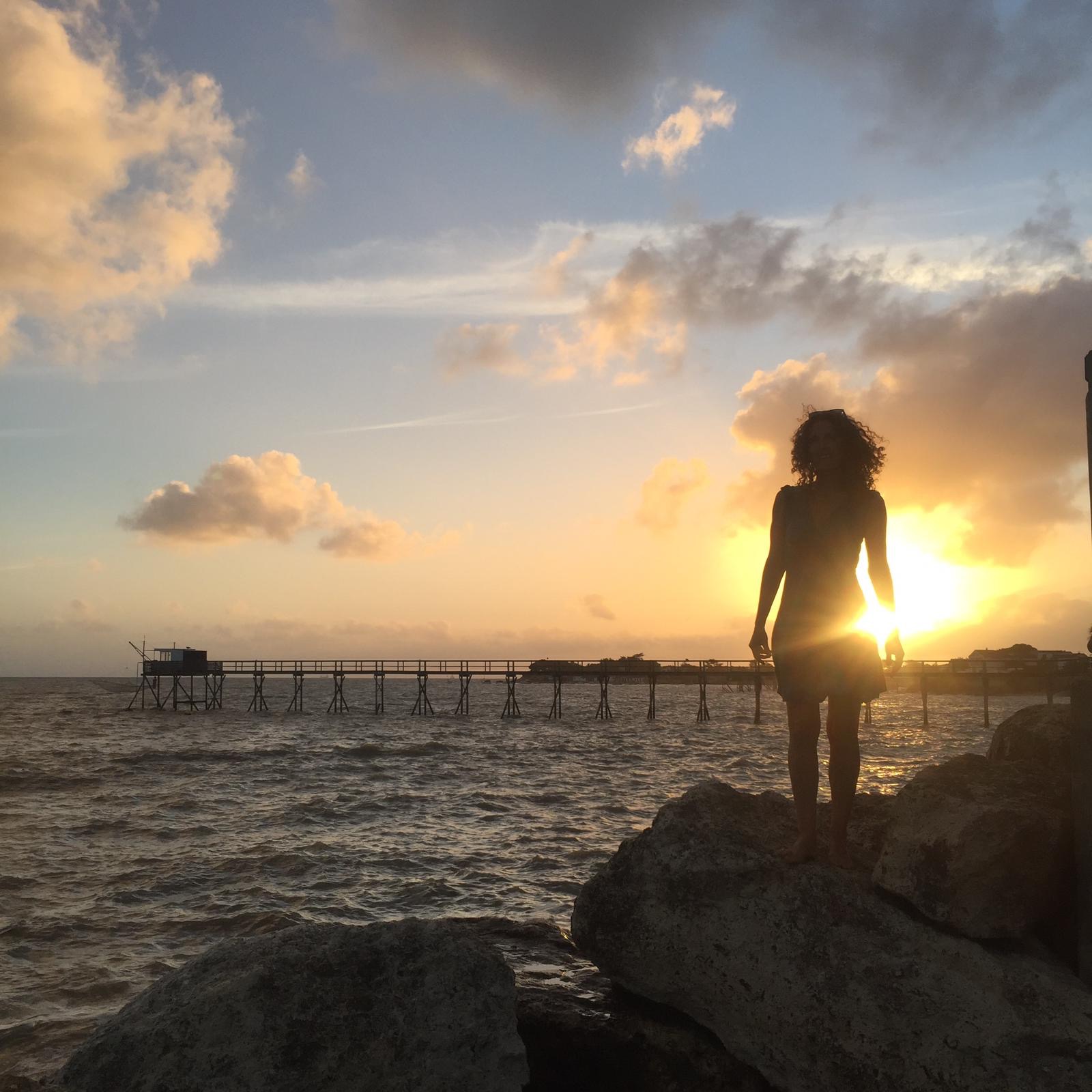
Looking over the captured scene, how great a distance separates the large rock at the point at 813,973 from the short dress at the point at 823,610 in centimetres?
94

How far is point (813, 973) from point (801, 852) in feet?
1.94

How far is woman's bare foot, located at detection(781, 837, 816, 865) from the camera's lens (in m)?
4.46

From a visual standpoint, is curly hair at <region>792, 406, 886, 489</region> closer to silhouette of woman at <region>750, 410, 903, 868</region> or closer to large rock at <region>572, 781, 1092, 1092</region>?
silhouette of woman at <region>750, 410, 903, 868</region>

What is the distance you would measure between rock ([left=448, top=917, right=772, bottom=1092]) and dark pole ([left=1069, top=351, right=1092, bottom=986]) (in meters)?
1.62

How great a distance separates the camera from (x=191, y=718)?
6316cm

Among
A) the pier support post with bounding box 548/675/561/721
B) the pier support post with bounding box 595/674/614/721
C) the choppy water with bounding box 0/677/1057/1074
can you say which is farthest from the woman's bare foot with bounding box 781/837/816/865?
the pier support post with bounding box 548/675/561/721

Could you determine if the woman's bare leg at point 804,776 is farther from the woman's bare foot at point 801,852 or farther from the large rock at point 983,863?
the large rock at point 983,863

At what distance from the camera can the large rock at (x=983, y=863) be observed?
3938mm

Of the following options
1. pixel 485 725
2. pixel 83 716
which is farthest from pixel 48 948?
pixel 83 716

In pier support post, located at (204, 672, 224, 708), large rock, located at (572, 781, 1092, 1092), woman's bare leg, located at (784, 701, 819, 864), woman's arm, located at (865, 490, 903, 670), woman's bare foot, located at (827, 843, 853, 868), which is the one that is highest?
woman's arm, located at (865, 490, 903, 670)

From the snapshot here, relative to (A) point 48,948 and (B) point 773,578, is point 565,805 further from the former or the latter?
(B) point 773,578

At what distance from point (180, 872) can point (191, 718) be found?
2196 inches

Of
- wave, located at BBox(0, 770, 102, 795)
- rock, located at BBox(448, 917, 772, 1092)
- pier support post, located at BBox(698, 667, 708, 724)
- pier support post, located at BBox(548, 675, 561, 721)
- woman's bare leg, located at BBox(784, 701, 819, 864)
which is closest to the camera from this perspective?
rock, located at BBox(448, 917, 772, 1092)

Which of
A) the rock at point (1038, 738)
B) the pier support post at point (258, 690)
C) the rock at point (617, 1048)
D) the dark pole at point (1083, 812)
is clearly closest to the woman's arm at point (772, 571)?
the dark pole at point (1083, 812)
